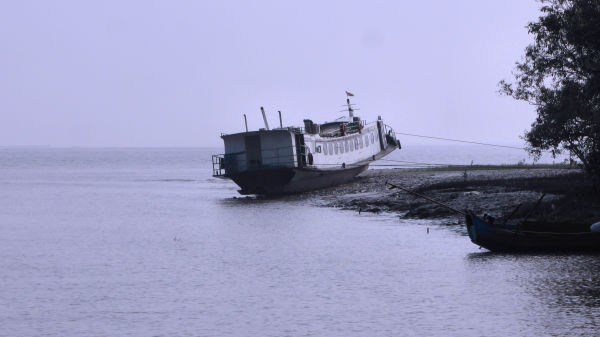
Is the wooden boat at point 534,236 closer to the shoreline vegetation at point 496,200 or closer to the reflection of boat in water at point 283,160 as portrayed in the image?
the shoreline vegetation at point 496,200

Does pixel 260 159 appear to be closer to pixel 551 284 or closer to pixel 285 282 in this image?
pixel 285 282

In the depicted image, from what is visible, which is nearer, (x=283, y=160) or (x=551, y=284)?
(x=551, y=284)

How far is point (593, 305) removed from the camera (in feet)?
62.0

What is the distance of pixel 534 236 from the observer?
25.1 meters

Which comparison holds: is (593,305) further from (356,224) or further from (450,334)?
(356,224)

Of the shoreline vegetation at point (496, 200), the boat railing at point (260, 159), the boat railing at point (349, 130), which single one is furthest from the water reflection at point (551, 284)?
the boat railing at point (349, 130)

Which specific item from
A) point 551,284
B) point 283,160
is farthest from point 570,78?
point 283,160

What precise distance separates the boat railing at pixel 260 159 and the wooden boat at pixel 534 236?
27357 millimetres

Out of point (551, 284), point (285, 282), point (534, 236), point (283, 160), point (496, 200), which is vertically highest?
point (283, 160)

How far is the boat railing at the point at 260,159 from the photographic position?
Result: 52438 millimetres

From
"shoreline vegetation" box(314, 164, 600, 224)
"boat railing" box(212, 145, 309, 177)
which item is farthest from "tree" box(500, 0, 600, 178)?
"boat railing" box(212, 145, 309, 177)

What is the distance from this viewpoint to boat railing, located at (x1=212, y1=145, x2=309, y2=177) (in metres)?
52.4

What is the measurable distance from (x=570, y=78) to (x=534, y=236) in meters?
11.3

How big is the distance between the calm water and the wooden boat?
1.39ft
